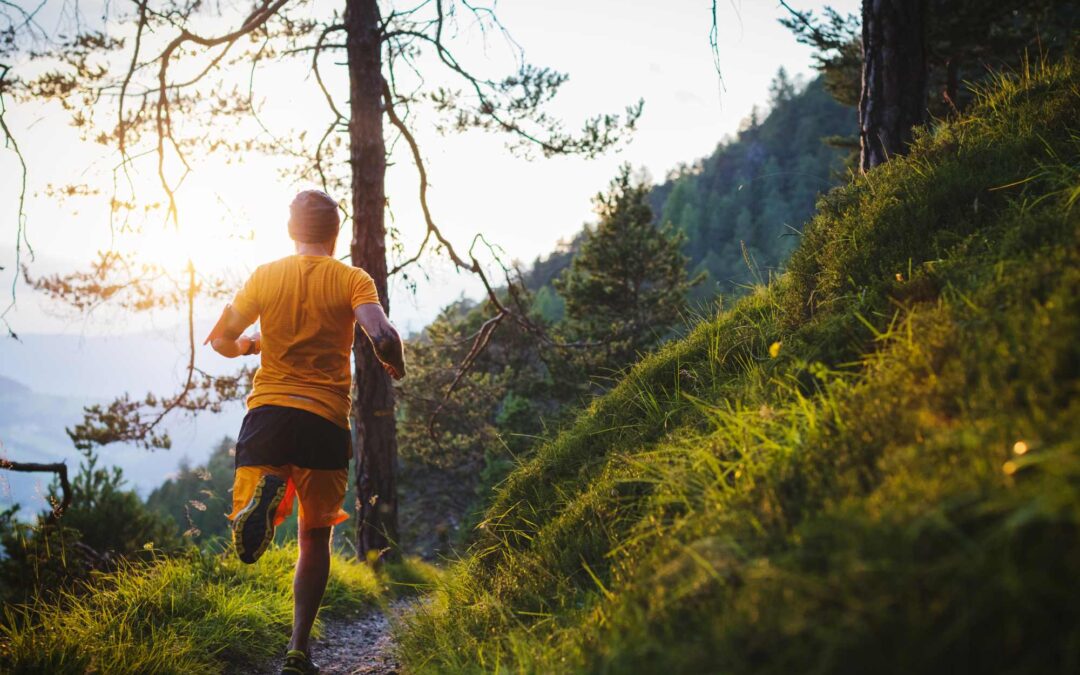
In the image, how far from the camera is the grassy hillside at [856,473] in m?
1.09

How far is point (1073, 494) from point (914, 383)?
744 mm

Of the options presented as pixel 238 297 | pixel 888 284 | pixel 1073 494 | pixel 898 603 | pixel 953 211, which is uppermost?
pixel 238 297

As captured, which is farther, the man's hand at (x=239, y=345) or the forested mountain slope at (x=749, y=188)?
the forested mountain slope at (x=749, y=188)

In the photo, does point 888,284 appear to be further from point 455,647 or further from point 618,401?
point 455,647

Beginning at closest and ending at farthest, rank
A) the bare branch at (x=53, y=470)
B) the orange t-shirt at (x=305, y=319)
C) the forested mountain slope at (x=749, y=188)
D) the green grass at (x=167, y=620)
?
the green grass at (x=167, y=620)
the orange t-shirt at (x=305, y=319)
the bare branch at (x=53, y=470)
the forested mountain slope at (x=749, y=188)

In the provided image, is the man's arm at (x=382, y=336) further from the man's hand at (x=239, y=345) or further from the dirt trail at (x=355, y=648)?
the dirt trail at (x=355, y=648)

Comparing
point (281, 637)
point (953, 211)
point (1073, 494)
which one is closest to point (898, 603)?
point (1073, 494)

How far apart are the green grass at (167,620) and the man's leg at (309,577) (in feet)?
1.84

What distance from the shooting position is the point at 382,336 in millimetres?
2998

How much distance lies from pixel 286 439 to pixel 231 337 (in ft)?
2.19

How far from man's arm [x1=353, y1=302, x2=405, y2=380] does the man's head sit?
1.74 feet

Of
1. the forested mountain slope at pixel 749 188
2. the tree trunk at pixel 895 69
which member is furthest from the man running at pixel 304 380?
the forested mountain slope at pixel 749 188

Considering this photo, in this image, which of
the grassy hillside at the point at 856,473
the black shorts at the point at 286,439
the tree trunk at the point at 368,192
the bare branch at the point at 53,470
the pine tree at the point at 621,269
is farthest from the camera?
the pine tree at the point at 621,269

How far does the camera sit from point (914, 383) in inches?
69.2
